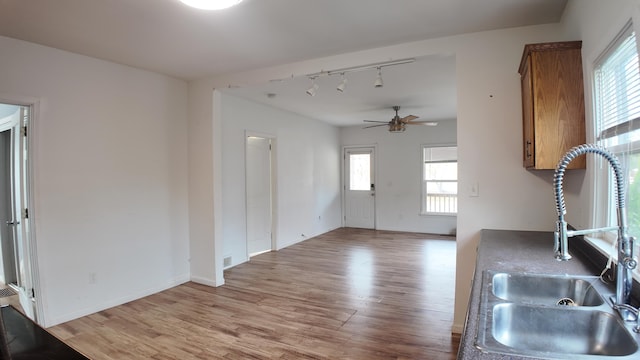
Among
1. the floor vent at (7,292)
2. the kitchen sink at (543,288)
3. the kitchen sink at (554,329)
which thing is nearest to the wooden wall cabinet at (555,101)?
the kitchen sink at (543,288)

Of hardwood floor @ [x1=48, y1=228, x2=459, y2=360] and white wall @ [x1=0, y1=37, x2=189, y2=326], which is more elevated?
white wall @ [x1=0, y1=37, x2=189, y2=326]

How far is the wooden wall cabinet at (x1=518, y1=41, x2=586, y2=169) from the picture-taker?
217cm

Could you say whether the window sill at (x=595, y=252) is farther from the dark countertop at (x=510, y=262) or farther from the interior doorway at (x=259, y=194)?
the interior doorway at (x=259, y=194)

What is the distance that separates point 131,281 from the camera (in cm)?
386

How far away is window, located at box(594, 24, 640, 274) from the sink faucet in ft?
1.17

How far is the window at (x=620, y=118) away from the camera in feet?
4.98

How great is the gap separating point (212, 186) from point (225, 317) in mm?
1625

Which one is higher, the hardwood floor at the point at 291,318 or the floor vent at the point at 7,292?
the floor vent at the point at 7,292

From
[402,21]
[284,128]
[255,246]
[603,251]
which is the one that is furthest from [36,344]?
[284,128]

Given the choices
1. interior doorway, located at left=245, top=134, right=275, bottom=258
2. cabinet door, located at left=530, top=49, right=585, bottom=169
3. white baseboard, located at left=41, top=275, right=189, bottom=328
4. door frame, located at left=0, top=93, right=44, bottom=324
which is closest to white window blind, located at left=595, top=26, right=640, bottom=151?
cabinet door, located at left=530, top=49, right=585, bottom=169

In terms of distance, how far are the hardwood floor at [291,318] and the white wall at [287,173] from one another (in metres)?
0.98

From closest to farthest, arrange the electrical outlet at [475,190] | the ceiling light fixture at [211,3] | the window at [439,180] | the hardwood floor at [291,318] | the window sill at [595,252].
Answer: the window sill at [595,252], the ceiling light fixture at [211,3], the hardwood floor at [291,318], the electrical outlet at [475,190], the window at [439,180]

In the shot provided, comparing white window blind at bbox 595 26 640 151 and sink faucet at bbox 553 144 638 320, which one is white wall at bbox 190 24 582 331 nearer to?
white window blind at bbox 595 26 640 151

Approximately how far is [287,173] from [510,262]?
5001mm
